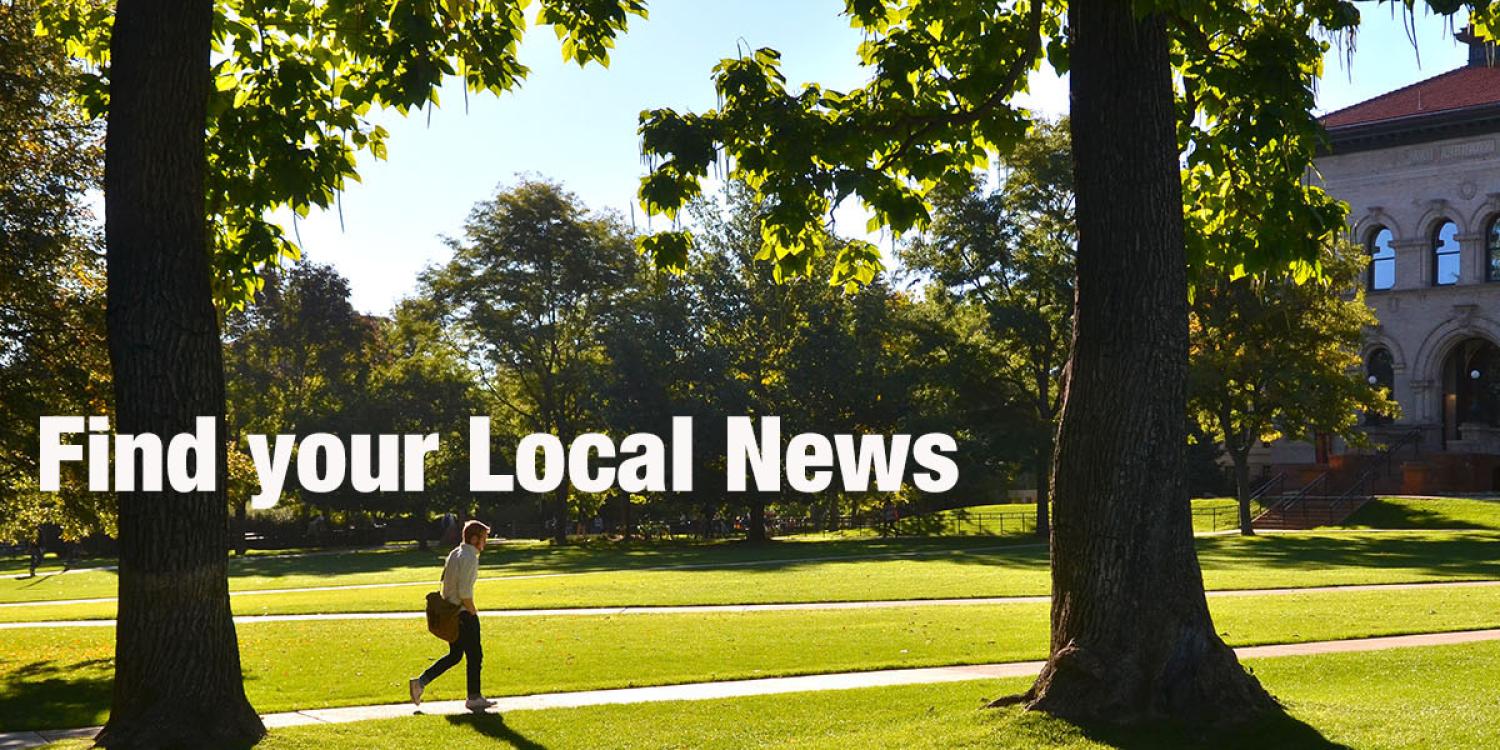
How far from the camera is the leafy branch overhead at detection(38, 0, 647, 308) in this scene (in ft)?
42.0

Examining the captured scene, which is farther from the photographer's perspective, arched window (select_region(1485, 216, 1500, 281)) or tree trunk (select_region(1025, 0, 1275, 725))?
arched window (select_region(1485, 216, 1500, 281))

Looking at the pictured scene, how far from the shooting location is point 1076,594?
11.2m

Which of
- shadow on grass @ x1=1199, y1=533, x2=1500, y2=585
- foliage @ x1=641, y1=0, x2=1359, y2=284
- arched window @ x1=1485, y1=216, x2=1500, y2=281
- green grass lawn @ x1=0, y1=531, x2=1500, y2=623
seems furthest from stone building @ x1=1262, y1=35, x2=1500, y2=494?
foliage @ x1=641, y1=0, x2=1359, y2=284

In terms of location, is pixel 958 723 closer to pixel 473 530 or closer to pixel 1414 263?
pixel 473 530

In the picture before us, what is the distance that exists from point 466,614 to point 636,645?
5846 millimetres

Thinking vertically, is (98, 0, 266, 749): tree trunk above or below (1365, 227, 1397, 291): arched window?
below

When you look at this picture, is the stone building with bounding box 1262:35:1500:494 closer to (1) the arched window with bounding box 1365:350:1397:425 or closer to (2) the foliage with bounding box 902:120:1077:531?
(1) the arched window with bounding box 1365:350:1397:425

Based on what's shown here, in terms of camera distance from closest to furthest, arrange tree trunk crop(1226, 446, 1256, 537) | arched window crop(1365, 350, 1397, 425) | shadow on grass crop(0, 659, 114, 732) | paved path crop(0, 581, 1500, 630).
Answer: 1. shadow on grass crop(0, 659, 114, 732)
2. paved path crop(0, 581, 1500, 630)
3. tree trunk crop(1226, 446, 1256, 537)
4. arched window crop(1365, 350, 1397, 425)

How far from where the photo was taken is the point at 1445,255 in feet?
194

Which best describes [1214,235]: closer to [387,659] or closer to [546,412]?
[387,659]

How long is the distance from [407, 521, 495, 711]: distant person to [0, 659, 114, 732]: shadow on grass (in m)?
3.42

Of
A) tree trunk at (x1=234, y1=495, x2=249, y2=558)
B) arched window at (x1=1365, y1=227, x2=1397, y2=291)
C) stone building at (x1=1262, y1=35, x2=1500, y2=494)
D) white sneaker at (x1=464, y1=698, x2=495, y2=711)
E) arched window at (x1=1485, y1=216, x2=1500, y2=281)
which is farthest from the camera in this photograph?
tree trunk at (x1=234, y1=495, x2=249, y2=558)

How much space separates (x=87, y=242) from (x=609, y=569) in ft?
65.7

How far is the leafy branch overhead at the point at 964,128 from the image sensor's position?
12.3 metres
